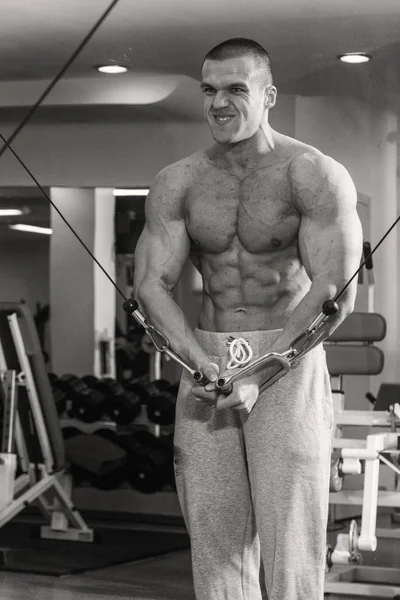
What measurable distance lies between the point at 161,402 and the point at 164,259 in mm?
2920

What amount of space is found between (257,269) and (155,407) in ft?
9.90

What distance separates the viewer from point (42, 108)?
2.79 meters

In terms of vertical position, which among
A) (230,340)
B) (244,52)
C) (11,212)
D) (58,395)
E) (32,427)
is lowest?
(32,427)

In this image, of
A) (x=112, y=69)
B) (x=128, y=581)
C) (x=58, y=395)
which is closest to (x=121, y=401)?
(x=58, y=395)

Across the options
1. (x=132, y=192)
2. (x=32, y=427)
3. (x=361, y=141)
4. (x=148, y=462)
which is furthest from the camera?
(x=148, y=462)

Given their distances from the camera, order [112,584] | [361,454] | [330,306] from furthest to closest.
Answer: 1. [112,584]
2. [361,454]
3. [330,306]

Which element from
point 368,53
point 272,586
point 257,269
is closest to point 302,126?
point 368,53

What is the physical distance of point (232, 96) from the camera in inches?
95.0

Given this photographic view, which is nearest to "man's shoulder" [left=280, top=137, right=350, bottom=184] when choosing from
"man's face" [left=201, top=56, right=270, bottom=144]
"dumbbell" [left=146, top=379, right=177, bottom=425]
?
"man's face" [left=201, top=56, right=270, bottom=144]

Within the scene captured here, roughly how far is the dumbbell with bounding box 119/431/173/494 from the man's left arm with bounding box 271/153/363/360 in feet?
10.1

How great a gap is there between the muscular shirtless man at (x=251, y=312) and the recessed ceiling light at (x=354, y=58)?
0.30 metres

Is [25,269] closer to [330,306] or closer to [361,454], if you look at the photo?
[361,454]

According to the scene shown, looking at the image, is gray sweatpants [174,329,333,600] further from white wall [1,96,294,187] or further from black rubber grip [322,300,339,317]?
white wall [1,96,294,187]

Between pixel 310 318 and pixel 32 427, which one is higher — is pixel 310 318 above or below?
above
